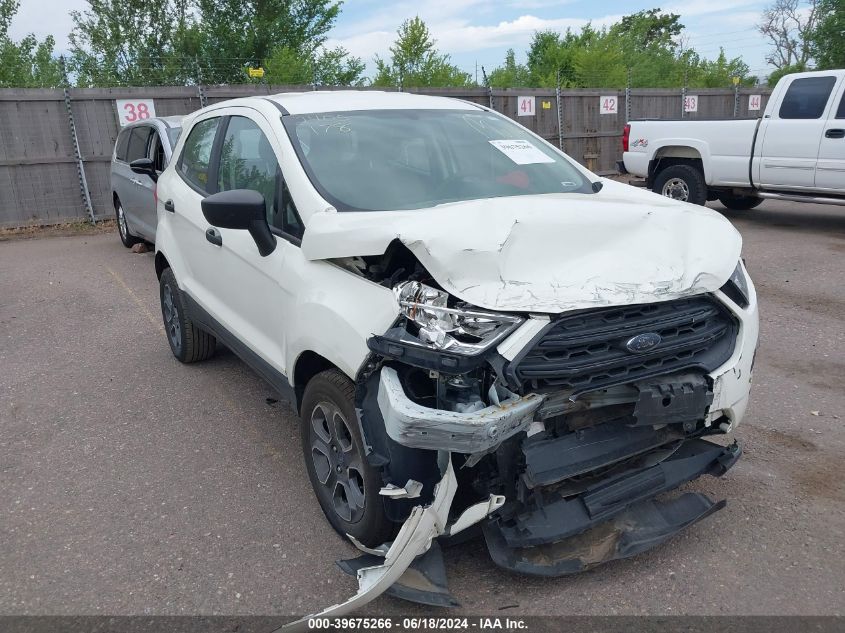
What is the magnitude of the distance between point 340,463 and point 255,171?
66.8 inches

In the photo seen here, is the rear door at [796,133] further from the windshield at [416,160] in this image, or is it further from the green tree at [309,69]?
the green tree at [309,69]

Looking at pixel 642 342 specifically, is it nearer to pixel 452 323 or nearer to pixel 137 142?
pixel 452 323

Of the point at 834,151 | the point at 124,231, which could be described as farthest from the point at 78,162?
the point at 834,151

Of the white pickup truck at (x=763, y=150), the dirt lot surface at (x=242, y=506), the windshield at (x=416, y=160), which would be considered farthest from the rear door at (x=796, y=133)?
the windshield at (x=416, y=160)

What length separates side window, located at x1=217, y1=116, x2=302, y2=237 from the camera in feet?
11.2

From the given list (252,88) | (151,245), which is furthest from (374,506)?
(252,88)

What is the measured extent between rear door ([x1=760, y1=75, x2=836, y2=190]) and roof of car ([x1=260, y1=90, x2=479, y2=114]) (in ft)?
23.8

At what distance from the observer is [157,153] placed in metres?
8.44

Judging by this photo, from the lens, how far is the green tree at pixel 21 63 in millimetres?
28156

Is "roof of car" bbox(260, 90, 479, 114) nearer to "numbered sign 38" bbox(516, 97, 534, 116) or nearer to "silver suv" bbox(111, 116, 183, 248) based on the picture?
"silver suv" bbox(111, 116, 183, 248)

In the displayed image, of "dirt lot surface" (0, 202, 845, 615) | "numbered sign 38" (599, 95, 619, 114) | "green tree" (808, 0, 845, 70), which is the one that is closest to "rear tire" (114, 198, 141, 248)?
"dirt lot surface" (0, 202, 845, 615)

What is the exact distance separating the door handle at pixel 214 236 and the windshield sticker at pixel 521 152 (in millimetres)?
1622

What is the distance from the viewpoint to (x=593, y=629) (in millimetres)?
2576

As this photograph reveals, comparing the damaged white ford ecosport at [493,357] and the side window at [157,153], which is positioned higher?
the side window at [157,153]
